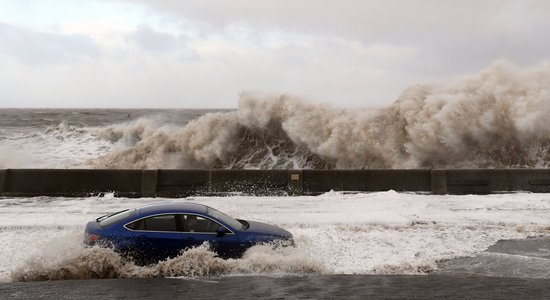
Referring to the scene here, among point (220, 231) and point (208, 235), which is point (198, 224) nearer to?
point (208, 235)

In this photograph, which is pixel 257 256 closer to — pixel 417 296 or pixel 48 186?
pixel 417 296

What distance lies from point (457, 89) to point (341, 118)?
15.6 feet

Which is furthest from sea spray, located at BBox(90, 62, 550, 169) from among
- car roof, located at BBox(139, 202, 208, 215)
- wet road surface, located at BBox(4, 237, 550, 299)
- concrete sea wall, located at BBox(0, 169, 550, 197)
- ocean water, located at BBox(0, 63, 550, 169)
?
car roof, located at BBox(139, 202, 208, 215)

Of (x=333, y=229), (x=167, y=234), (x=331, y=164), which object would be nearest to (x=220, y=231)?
(x=167, y=234)

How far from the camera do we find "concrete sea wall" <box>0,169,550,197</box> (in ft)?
50.5

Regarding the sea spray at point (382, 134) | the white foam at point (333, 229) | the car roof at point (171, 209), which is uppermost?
the sea spray at point (382, 134)

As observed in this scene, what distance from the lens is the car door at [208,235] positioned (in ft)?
27.0

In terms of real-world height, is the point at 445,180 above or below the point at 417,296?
above

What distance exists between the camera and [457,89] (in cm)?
2020

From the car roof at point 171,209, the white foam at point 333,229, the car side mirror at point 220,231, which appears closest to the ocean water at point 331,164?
the white foam at point 333,229

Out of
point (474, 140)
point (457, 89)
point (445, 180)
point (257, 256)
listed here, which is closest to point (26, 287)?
point (257, 256)

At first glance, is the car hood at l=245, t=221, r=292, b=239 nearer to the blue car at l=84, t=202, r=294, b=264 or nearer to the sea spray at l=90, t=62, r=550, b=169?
the blue car at l=84, t=202, r=294, b=264

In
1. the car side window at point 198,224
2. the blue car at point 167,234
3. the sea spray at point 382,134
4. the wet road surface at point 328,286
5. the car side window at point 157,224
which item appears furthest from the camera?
the sea spray at point 382,134

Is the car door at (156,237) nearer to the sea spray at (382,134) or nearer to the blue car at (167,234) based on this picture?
the blue car at (167,234)
